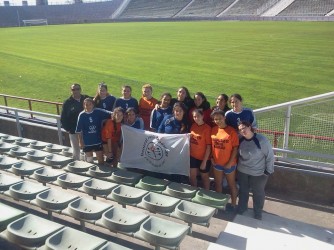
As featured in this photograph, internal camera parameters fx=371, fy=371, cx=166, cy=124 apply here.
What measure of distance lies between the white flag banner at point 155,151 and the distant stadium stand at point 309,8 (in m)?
48.6

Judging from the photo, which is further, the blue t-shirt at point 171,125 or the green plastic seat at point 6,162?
the green plastic seat at point 6,162

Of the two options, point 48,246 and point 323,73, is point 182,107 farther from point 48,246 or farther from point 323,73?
point 323,73

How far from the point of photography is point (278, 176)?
19.0ft

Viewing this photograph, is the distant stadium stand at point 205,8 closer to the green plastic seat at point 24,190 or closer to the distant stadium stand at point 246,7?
the distant stadium stand at point 246,7

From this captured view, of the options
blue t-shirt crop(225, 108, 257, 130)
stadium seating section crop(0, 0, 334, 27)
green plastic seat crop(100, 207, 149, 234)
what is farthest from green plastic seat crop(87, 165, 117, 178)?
stadium seating section crop(0, 0, 334, 27)

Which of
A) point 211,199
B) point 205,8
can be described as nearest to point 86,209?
point 211,199

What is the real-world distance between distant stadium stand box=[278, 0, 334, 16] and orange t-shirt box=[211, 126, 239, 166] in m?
48.9

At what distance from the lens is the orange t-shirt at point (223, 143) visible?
4979mm

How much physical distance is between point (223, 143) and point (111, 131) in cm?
201

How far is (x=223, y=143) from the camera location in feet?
16.5

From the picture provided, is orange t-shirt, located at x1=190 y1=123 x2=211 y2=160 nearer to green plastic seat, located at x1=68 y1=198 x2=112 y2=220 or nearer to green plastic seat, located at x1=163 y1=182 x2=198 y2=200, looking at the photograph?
green plastic seat, located at x1=163 y1=182 x2=198 y2=200

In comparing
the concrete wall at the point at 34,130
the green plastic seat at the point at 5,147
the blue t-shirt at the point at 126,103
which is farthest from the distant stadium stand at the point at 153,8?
the blue t-shirt at the point at 126,103

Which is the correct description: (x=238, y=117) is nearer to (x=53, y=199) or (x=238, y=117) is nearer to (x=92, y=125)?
(x=92, y=125)

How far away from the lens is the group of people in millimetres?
4961
